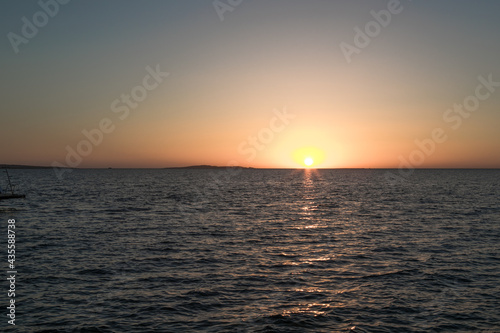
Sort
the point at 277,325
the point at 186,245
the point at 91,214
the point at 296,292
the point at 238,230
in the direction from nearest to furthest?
the point at 277,325 → the point at 296,292 → the point at 186,245 → the point at 238,230 → the point at 91,214

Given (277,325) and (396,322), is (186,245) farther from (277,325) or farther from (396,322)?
(396,322)

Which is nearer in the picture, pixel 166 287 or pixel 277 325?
pixel 277 325

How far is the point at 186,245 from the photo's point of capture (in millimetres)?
32906

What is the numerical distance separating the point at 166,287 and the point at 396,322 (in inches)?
489

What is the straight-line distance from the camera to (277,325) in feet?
54.2

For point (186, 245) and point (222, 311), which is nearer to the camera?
point (222, 311)

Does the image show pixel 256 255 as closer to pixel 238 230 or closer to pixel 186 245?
pixel 186 245

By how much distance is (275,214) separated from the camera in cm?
5556

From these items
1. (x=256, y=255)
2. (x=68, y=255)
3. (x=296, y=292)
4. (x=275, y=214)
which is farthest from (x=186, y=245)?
(x=275, y=214)

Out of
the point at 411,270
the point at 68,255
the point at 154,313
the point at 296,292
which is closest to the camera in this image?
the point at 154,313

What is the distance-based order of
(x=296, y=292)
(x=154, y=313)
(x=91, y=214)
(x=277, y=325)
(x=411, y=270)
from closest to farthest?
(x=277, y=325)
(x=154, y=313)
(x=296, y=292)
(x=411, y=270)
(x=91, y=214)

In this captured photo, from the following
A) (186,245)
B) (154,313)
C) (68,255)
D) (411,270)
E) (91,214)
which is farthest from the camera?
(91,214)

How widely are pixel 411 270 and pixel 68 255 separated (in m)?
25.1

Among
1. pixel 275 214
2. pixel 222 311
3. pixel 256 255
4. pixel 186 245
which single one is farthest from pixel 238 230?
pixel 222 311
